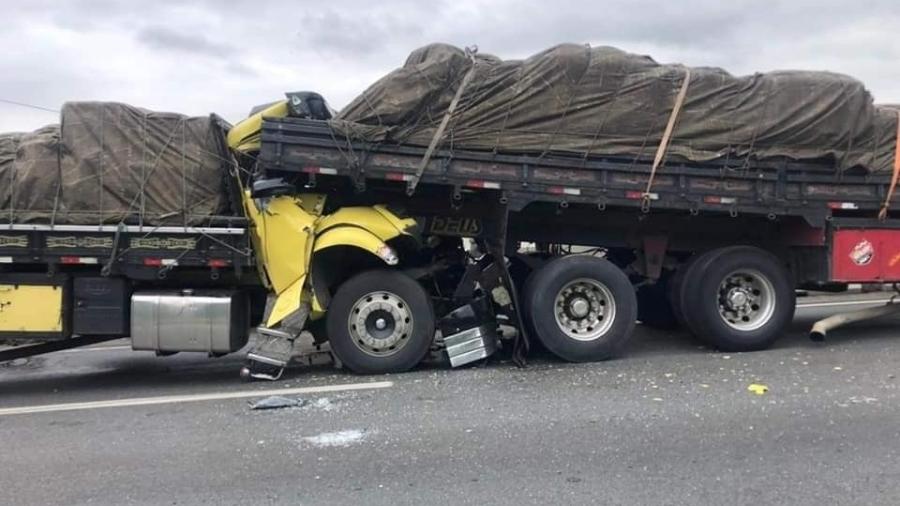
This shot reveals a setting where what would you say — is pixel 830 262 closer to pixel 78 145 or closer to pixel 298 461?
pixel 298 461

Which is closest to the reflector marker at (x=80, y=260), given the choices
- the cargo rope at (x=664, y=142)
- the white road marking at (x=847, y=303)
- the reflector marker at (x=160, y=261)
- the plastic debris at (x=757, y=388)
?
the reflector marker at (x=160, y=261)

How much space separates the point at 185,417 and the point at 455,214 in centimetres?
322

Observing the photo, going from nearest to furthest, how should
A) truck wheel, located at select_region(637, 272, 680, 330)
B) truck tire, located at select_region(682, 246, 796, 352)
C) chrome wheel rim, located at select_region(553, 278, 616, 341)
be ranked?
chrome wheel rim, located at select_region(553, 278, 616, 341), truck tire, located at select_region(682, 246, 796, 352), truck wheel, located at select_region(637, 272, 680, 330)

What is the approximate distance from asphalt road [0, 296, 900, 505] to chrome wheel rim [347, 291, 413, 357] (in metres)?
0.30

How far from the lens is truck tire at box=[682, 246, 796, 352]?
26.5 feet

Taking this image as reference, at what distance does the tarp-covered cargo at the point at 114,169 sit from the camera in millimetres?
7211

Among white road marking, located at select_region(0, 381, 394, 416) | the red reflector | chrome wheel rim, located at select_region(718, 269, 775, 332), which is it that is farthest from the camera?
chrome wheel rim, located at select_region(718, 269, 775, 332)

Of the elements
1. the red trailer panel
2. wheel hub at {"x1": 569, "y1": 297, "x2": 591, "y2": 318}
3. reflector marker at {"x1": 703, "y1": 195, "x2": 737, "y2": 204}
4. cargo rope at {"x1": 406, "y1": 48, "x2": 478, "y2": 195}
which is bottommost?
wheel hub at {"x1": 569, "y1": 297, "x2": 591, "y2": 318}

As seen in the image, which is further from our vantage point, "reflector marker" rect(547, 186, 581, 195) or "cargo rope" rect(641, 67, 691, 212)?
"cargo rope" rect(641, 67, 691, 212)

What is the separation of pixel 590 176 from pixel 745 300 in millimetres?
2155

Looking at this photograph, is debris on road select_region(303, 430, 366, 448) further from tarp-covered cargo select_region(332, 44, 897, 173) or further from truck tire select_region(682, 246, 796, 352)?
truck tire select_region(682, 246, 796, 352)

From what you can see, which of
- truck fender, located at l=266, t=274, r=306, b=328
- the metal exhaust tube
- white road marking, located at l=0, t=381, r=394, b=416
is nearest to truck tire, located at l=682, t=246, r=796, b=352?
the metal exhaust tube

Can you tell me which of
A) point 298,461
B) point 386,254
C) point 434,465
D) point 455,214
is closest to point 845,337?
point 455,214

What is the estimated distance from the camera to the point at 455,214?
7.96 meters
